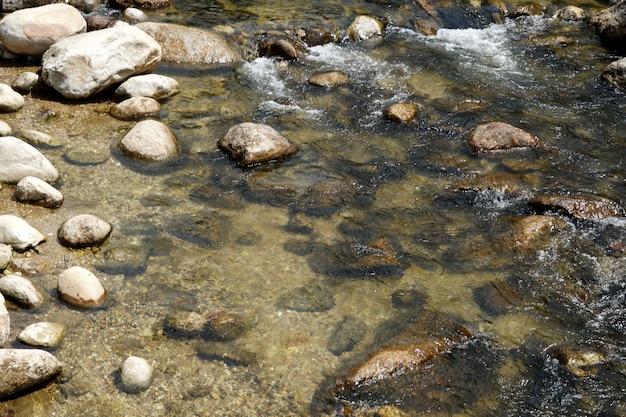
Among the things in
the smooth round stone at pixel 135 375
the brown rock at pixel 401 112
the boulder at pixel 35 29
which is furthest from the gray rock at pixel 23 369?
the boulder at pixel 35 29

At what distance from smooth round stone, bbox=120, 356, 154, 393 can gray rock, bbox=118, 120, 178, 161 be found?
10.4 ft

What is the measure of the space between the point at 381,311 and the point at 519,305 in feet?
3.99

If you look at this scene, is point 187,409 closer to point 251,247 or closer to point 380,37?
point 251,247

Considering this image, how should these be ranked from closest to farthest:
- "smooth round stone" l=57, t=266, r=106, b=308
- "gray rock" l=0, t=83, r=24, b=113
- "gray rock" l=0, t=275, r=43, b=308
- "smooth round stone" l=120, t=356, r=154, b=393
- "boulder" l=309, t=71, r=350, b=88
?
"smooth round stone" l=120, t=356, r=154, b=393 < "gray rock" l=0, t=275, r=43, b=308 < "smooth round stone" l=57, t=266, r=106, b=308 < "gray rock" l=0, t=83, r=24, b=113 < "boulder" l=309, t=71, r=350, b=88

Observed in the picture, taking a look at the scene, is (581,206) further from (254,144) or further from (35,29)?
(35,29)

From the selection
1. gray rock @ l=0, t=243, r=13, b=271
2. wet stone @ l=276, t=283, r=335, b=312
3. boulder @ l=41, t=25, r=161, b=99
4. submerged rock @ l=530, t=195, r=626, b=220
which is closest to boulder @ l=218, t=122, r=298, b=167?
boulder @ l=41, t=25, r=161, b=99

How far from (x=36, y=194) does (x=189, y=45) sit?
4.25 metres

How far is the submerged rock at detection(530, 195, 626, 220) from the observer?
6.78 meters

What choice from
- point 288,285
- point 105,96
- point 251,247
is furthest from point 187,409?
point 105,96

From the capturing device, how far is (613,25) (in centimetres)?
1120

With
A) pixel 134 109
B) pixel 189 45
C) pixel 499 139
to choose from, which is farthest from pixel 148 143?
pixel 499 139

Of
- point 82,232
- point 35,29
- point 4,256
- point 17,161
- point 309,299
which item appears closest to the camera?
point 4,256

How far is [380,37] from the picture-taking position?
436 inches

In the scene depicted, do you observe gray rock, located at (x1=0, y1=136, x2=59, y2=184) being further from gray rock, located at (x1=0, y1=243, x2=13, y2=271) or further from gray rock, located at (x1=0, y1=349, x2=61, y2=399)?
gray rock, located at (x1=0, y1=349, x2=61, y2=399)
